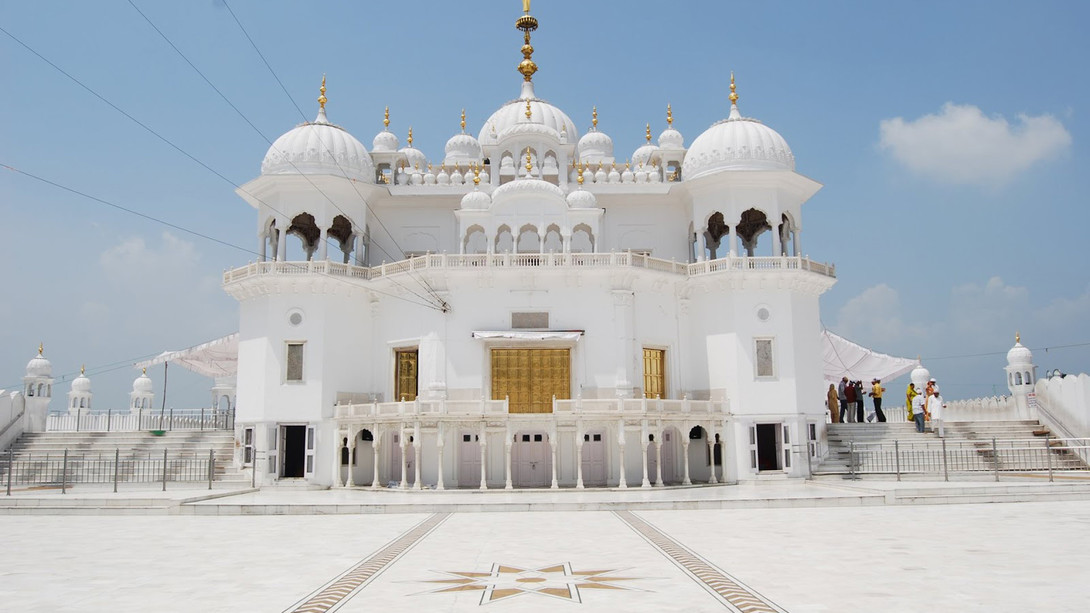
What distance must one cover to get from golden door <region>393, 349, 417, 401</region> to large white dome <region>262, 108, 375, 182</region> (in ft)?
23.1

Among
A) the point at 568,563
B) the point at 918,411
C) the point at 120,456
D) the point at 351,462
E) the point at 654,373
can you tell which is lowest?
the point at 568,563

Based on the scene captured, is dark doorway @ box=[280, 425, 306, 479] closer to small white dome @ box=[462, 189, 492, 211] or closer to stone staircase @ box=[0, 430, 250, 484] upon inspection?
stone staircase @ box=[0, 430, 250, 484]

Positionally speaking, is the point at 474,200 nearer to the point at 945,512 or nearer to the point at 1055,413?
the point at 945,512

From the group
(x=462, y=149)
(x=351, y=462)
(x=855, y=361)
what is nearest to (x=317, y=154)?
(x=462, y=149)

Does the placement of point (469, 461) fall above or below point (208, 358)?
below

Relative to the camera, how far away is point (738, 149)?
31594 millimetres

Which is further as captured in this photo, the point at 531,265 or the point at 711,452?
the point at 531,265

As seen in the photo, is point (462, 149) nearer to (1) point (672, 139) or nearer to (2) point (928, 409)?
(1) point (672, 139)

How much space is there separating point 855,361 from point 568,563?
3715 centimetres

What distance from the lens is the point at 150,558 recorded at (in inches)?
469

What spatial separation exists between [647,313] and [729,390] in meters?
3.99

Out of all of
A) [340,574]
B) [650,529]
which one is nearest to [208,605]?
[340,574]

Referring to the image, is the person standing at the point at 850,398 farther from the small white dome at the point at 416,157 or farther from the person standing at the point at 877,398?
the small white dome at the point at 416,157

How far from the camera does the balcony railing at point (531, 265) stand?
1163 inches
